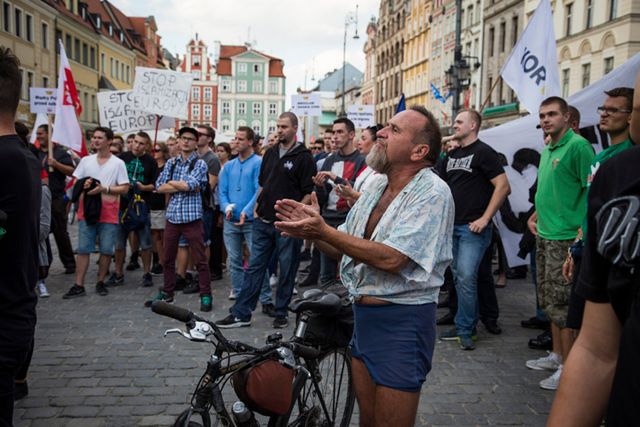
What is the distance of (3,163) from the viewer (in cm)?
254

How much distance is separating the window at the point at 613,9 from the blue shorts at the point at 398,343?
106 feet

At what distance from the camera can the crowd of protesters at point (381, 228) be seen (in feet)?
5.17

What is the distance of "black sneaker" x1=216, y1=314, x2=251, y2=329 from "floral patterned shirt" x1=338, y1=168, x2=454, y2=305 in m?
3.93

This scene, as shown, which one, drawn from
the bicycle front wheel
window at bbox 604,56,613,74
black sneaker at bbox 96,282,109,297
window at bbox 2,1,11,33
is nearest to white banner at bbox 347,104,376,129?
black sneaker at bbox 96,282,109,297

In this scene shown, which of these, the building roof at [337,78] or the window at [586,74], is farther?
the building roof at [337,78]

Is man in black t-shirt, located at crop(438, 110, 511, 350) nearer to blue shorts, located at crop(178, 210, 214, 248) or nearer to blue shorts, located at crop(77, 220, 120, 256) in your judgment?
blue shorts, located at crop(178, 210, 214, 248)

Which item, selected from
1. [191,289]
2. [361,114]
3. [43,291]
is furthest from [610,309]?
[361,114]

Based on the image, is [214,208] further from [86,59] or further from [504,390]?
[86,59]

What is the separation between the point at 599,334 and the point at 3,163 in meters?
2.28

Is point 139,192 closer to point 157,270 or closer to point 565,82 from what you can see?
point 157,270

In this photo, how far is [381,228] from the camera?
282cm

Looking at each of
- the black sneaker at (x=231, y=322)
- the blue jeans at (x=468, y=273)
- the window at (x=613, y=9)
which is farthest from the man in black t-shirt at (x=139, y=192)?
the window at (x=613, y=9)

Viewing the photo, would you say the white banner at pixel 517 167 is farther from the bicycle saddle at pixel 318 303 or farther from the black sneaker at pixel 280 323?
the bicycle saddle at pixel 318 303

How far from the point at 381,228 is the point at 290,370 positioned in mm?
751
